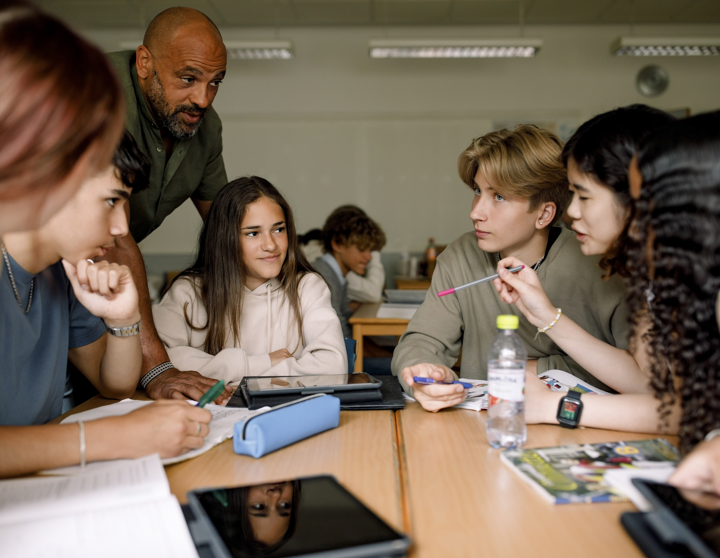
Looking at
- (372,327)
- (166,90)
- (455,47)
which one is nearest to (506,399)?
(166,90)

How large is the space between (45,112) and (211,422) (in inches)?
27.5

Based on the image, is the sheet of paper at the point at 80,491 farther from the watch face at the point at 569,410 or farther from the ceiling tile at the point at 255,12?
the ceiling tile at the point at 255,12

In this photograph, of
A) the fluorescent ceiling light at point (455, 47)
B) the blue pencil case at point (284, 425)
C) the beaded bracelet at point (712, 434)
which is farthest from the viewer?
the fluorescent ceiling light at point (455, 47)

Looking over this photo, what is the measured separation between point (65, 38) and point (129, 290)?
74 cm

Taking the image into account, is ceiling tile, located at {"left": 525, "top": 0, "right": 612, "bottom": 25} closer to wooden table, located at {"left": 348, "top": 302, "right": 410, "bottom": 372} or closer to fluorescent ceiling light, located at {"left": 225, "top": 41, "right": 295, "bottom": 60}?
fluorescent ceiling light, located at {"left": 225, "top": 41, "right": 295, "bottom": 60}

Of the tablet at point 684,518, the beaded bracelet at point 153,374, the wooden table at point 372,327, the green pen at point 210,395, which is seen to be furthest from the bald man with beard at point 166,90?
the tablet at point 684,518

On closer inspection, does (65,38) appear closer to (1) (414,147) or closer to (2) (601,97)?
(1) (414,147)

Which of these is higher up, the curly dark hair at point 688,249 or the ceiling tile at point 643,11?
the ceiling tile at point 643,11

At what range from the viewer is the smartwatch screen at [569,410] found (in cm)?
112

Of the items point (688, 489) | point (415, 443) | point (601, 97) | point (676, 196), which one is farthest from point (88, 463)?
point (601, 97)

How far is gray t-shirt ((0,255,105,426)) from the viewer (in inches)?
43.8

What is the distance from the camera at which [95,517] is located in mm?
750

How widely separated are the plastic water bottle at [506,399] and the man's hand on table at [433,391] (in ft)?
0.49

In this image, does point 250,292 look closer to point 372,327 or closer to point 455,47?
point 372,327
